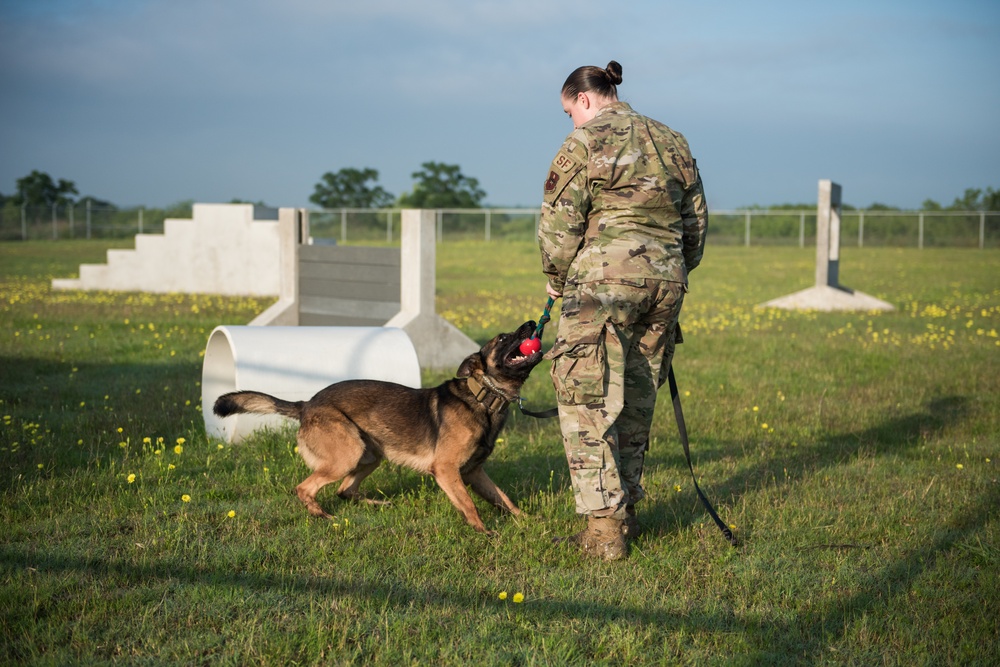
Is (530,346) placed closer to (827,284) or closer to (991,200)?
(827,284)

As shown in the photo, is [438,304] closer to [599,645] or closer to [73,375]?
[73,375]

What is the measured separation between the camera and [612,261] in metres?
4.34

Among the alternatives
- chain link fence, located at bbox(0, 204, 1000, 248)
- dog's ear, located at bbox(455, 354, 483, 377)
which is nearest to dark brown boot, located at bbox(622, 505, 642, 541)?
dog's ear, located at bbox(455, 354, 483, 377)

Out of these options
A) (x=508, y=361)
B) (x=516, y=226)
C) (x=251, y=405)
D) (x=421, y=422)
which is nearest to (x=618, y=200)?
(x=508, y=361)

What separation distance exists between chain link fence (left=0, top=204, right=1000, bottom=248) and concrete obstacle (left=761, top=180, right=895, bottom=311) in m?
22.9

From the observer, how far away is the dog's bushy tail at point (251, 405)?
544 cm

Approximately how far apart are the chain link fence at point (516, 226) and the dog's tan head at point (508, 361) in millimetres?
34956

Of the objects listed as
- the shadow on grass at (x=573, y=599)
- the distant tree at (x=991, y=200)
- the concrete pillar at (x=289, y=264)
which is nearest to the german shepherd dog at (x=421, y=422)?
the shadow on grass at (x=573, y=599)

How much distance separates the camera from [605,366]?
14.5ft

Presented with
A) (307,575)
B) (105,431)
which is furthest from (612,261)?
(105,431)

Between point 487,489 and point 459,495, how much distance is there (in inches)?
14.5

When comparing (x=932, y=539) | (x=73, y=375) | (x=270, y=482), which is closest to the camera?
(x=932, y=539)

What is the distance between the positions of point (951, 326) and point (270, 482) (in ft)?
40.4

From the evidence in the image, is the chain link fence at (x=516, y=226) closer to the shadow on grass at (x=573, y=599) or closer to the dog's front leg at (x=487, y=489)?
the dog's front leg at (x=487, y=489)
